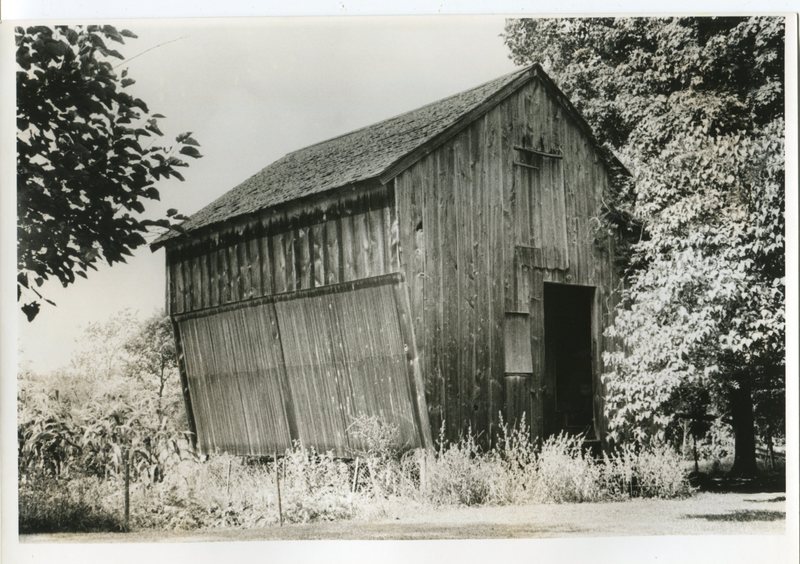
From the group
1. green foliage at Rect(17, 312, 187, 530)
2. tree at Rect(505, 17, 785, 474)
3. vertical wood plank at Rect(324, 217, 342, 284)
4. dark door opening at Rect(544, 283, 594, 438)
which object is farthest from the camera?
dark door opening at Rect(544, 283, 594, 438)

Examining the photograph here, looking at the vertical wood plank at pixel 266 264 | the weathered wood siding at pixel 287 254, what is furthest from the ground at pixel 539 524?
the vertical wood plank at pixel 266 264

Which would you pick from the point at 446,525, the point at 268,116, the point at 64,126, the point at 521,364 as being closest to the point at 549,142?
the point at 521,364

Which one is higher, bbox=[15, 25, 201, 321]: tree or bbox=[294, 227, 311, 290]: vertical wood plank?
bbox=[15, 25, 201, 321]: tree

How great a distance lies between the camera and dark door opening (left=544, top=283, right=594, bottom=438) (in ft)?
39.1

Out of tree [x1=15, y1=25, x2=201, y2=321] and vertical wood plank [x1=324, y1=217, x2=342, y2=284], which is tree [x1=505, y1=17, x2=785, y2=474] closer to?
vertical wood plank [x1=324, y1=217, x2=342, y2=284]

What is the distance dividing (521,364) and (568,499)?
1.59 m

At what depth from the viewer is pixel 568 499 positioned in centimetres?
1101

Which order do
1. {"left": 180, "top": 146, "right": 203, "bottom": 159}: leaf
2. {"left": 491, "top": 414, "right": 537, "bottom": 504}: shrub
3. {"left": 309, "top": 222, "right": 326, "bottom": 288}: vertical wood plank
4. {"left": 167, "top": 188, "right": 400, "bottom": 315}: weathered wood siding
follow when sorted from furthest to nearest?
1. {"left": 309, "top": 222, "right": 326, "bottom": 288}: vertical wood plank
2. {"left": 167, "top": 188, "right": 400, "bottom": 315}: weathered wood siding
3. {"left": 491, "top": 414, "right": 537, "bottom": 504}: shrub
4. {"left": 180, "top": 146, "right": 203, "bottom": 159}: leaf

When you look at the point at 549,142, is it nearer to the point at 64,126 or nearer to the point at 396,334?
the point at 396,334

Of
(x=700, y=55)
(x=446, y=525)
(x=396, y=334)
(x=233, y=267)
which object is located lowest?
(x=446, y=525)

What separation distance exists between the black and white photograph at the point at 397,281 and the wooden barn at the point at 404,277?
0.03 m

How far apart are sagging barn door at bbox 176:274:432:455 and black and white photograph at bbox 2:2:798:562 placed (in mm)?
Answer: 31

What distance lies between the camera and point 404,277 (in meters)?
10.9

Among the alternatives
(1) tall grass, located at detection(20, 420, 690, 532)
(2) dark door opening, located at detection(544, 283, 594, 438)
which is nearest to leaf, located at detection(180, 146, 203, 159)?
(1) tall grass, located at detection(20, 420, 690, 532)
